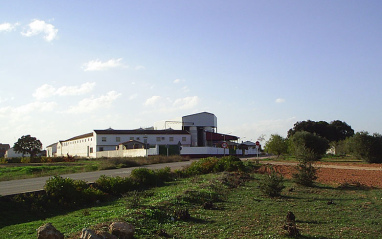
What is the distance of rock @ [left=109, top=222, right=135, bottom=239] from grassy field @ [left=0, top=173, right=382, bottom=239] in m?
0.32

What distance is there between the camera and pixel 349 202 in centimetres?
1188

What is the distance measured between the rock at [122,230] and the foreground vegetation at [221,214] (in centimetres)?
32

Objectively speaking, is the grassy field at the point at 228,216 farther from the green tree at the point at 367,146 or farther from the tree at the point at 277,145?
the tree at the point at 277,145

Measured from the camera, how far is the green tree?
117 ft

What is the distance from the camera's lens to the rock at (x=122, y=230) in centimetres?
686

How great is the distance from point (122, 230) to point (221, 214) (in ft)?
11.8

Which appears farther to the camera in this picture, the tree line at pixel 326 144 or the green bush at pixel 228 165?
the tree line at pixel 326 144

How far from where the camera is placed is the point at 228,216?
374 inches

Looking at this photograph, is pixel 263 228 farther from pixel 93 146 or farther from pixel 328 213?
pixel 93 146

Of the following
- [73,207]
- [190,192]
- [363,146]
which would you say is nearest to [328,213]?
[190,192]

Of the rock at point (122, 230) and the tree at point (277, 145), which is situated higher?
the tree at point (277, 145)

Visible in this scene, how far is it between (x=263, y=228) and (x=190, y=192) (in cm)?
467

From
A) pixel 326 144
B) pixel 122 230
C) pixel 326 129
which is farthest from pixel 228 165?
pixel 326 129

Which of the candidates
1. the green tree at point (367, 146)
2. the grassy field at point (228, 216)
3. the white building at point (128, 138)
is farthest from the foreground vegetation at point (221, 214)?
the white building at point (128, 138)
